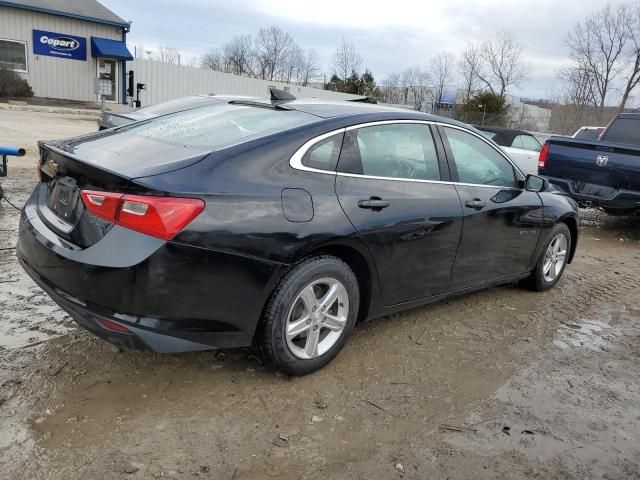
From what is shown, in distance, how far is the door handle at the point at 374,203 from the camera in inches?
133

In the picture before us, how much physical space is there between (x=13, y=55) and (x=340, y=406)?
3180cm

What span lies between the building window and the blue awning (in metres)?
3.34

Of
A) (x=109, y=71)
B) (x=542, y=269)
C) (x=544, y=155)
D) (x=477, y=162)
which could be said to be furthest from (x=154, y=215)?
(x=109, y=71)

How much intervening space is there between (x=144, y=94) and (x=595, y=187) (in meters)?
29.7

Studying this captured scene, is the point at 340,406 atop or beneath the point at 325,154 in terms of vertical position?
beneath

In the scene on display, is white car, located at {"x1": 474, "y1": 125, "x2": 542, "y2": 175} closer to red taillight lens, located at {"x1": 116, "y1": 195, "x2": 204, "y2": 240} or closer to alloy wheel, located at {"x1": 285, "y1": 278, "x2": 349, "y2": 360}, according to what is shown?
alloy wheel, located at {"x1": 285, "y1": 278, "x2": 349, "y2": 360}

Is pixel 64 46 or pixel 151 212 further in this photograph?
pixel 64 46

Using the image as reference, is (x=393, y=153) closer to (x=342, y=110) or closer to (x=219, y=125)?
(x=342, y=110)

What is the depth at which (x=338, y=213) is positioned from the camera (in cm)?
322

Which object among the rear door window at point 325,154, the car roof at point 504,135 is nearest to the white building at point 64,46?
the car roof at point 504,135

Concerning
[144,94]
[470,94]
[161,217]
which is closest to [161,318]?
[161,217]

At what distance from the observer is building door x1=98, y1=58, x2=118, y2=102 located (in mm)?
30812

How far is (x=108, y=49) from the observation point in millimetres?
29766

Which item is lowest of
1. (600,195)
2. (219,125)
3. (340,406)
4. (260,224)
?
(340,406)
